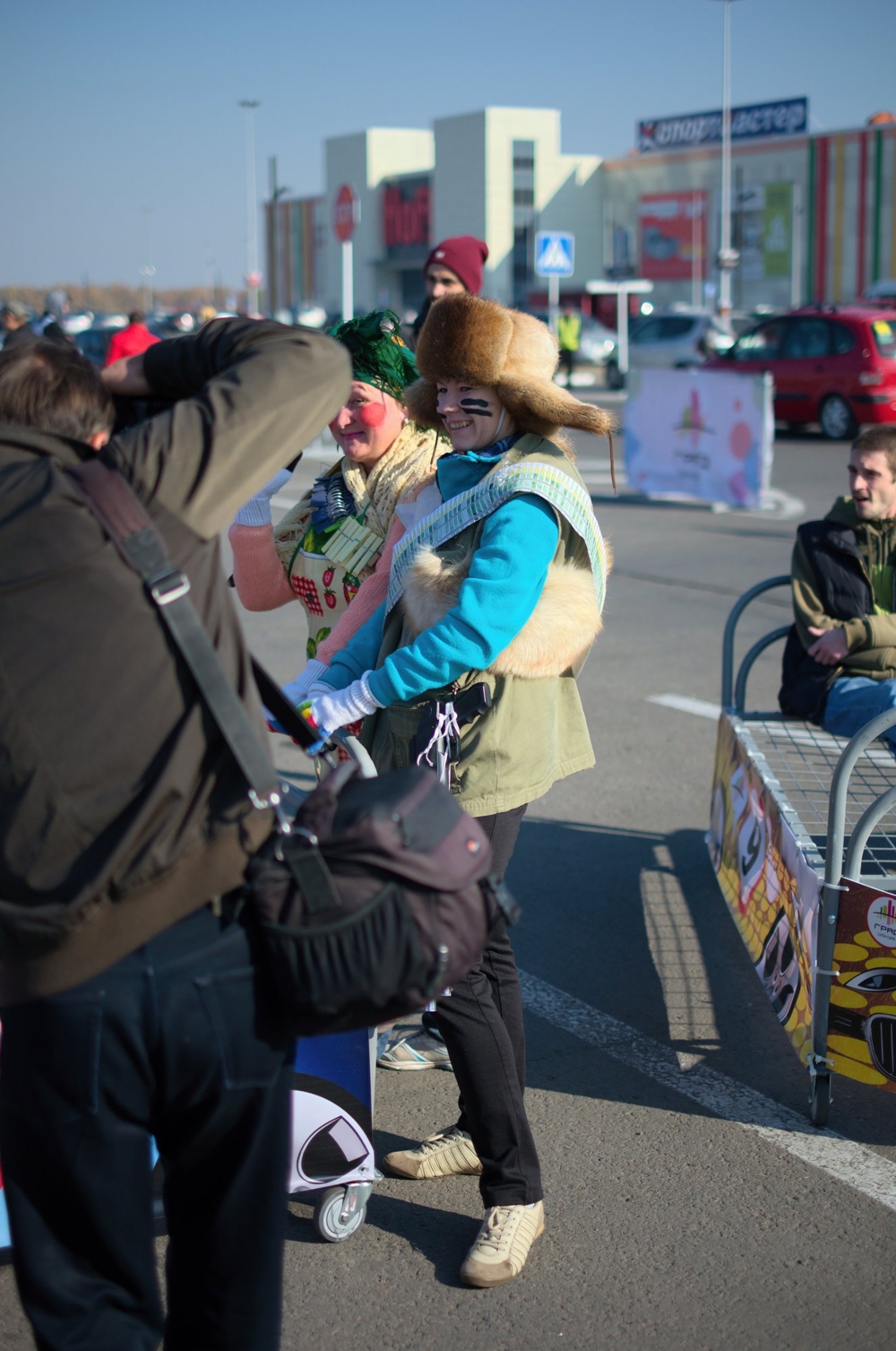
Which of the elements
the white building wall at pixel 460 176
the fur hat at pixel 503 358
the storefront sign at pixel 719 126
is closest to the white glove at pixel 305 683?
the fur hat at pixel 503 358

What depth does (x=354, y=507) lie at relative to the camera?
3.23m

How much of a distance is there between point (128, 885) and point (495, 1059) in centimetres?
120

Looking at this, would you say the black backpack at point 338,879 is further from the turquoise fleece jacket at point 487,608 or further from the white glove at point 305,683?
the white glove at point 305,683

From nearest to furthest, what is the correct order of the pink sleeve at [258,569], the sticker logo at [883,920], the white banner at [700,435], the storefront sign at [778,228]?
the sticker logo at [883,920] → the pink sleeve at [258,569] → the white banner at [700,435] → the storefront sign at [778,228]

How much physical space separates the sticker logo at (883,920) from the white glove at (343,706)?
1261 millimetres

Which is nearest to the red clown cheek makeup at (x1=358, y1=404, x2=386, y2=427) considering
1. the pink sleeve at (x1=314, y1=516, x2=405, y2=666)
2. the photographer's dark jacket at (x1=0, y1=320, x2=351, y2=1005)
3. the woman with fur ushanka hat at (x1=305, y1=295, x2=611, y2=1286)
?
the pink sleeve at (x1=314, y1=516, x2=405, y2=666)

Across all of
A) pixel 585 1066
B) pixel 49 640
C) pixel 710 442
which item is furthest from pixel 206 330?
pixel 710 442

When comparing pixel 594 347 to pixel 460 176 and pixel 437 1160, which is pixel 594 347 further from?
pixel 437 1160

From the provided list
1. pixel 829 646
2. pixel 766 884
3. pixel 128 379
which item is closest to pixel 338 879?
pixel 128 379

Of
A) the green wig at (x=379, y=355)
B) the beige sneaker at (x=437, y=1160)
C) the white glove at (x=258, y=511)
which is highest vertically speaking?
the green wig at (x=379, y=355)

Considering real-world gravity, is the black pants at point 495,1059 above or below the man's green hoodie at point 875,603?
below

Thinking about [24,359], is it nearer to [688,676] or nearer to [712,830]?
[712,830]

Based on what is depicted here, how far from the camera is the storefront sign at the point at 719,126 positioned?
4684 cm

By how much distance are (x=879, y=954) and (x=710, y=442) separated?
10.5m
